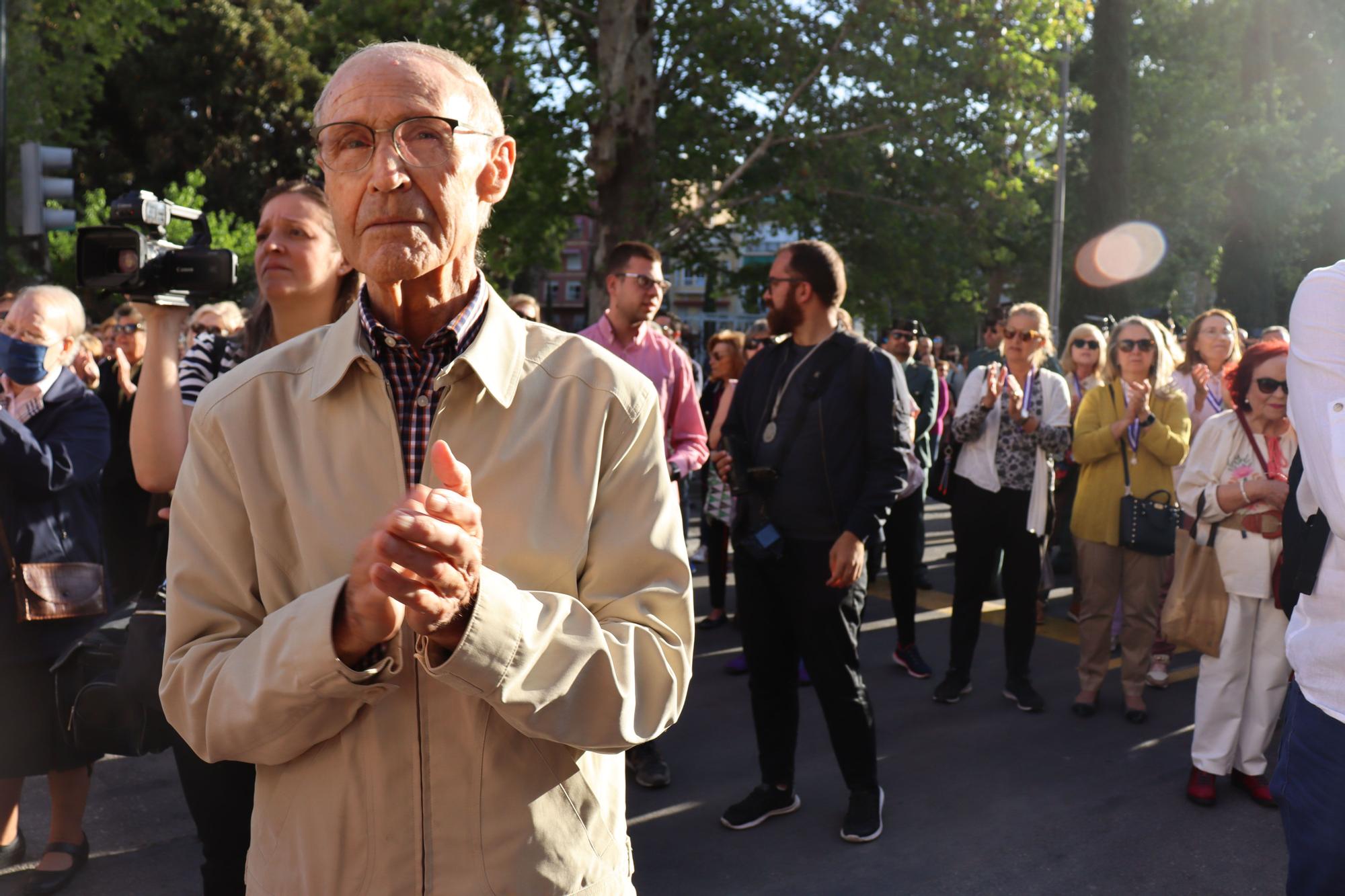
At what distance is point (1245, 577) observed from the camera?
184 inches

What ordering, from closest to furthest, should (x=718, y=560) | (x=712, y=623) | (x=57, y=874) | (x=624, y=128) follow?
(x=57, y=874) → (x=712, y=623) → (x=718, y=560) → (x=624, y=128)

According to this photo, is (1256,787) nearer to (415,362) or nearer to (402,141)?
(415,362)

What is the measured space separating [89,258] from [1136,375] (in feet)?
16.6

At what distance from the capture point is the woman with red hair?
15.3 ft

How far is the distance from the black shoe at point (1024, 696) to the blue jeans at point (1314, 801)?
3.69 m

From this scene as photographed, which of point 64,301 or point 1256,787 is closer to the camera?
point 64,301

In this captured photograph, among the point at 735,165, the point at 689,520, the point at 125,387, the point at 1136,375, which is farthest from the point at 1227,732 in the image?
the point at 735,165

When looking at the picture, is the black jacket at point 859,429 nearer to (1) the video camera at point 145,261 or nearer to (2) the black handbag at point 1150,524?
(2) the black handbag at point 1150,524

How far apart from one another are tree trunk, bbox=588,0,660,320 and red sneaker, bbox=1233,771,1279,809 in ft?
32.6

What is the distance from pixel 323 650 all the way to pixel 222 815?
154cm

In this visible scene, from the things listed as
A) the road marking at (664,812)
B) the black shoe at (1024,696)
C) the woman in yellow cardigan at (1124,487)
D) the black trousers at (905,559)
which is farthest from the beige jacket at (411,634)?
the black trousers at (905,559)

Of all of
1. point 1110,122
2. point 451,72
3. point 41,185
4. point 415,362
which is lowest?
point 415,362

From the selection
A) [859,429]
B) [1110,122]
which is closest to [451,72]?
[859,429]

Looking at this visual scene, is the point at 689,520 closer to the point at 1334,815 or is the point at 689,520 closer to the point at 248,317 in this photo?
the point at 248,317
